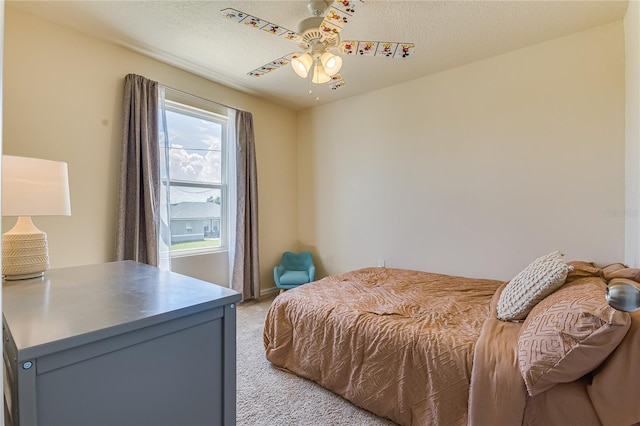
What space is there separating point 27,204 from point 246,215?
2365 mm

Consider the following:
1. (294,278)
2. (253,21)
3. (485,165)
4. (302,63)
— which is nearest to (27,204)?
(253,21)

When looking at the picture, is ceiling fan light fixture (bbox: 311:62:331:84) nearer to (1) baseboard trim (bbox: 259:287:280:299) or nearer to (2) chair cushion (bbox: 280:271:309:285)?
(2) chair cushion (bbox: 280:271:309:285)

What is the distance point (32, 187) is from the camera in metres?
1.43

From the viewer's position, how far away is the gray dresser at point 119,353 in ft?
2.64

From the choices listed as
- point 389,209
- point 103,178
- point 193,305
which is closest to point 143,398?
point 193,305

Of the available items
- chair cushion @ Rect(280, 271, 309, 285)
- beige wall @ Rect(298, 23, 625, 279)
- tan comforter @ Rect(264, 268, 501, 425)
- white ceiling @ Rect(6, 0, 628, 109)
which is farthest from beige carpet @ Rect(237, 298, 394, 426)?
white ceiling @ Rect(6, 0, 628, 109)

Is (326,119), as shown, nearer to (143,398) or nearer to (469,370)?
(469,370)

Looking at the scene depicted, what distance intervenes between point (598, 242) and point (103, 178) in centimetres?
417

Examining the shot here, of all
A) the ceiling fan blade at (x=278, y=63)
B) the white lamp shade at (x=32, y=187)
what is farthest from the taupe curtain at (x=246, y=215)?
the white lamp shade at (x=32, y=187)

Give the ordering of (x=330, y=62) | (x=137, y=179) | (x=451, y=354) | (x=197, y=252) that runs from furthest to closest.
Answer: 1. (x=197, y=252)
2. (x=137, y=179)
3. (x=330, y=62)
4. (x=451, y=354)

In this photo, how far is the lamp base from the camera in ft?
4.56

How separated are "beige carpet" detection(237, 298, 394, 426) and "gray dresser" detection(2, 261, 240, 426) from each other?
770 millimetres

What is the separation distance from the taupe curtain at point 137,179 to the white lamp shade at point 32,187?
1210 millimetres

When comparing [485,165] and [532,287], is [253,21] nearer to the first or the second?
[532,287]
